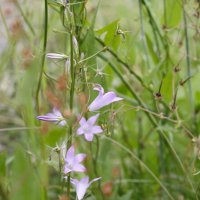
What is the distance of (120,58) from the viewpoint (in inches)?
21.7

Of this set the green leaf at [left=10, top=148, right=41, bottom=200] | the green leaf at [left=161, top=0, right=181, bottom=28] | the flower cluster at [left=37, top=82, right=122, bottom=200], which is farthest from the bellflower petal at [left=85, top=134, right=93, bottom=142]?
the green leaf at [left=161, top=0, right=181, bottom=28]

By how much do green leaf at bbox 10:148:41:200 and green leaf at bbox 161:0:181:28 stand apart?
20.0 inches

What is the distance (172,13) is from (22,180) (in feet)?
1.73

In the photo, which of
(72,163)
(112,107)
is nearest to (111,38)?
(112,107)

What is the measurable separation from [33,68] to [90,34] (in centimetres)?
22

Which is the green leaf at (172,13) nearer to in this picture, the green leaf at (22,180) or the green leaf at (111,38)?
the green leaf at (111,38)

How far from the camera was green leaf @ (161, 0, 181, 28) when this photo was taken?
57 cm

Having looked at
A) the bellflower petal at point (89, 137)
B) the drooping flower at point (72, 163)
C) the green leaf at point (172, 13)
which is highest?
the green leaf at point (172, 13)

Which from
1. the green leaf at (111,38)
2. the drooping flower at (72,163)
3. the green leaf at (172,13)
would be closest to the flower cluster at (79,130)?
the drooping flower at (72,163)

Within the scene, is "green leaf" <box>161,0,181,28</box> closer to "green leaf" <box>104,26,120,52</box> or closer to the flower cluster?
"green leaf" <box>104,26,120,52</box>

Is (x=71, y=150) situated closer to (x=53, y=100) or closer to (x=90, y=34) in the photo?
(x=53, y=100)

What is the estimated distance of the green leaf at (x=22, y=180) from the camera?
201 mm

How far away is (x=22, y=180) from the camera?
201 mm

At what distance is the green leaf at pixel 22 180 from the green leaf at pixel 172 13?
51cm
